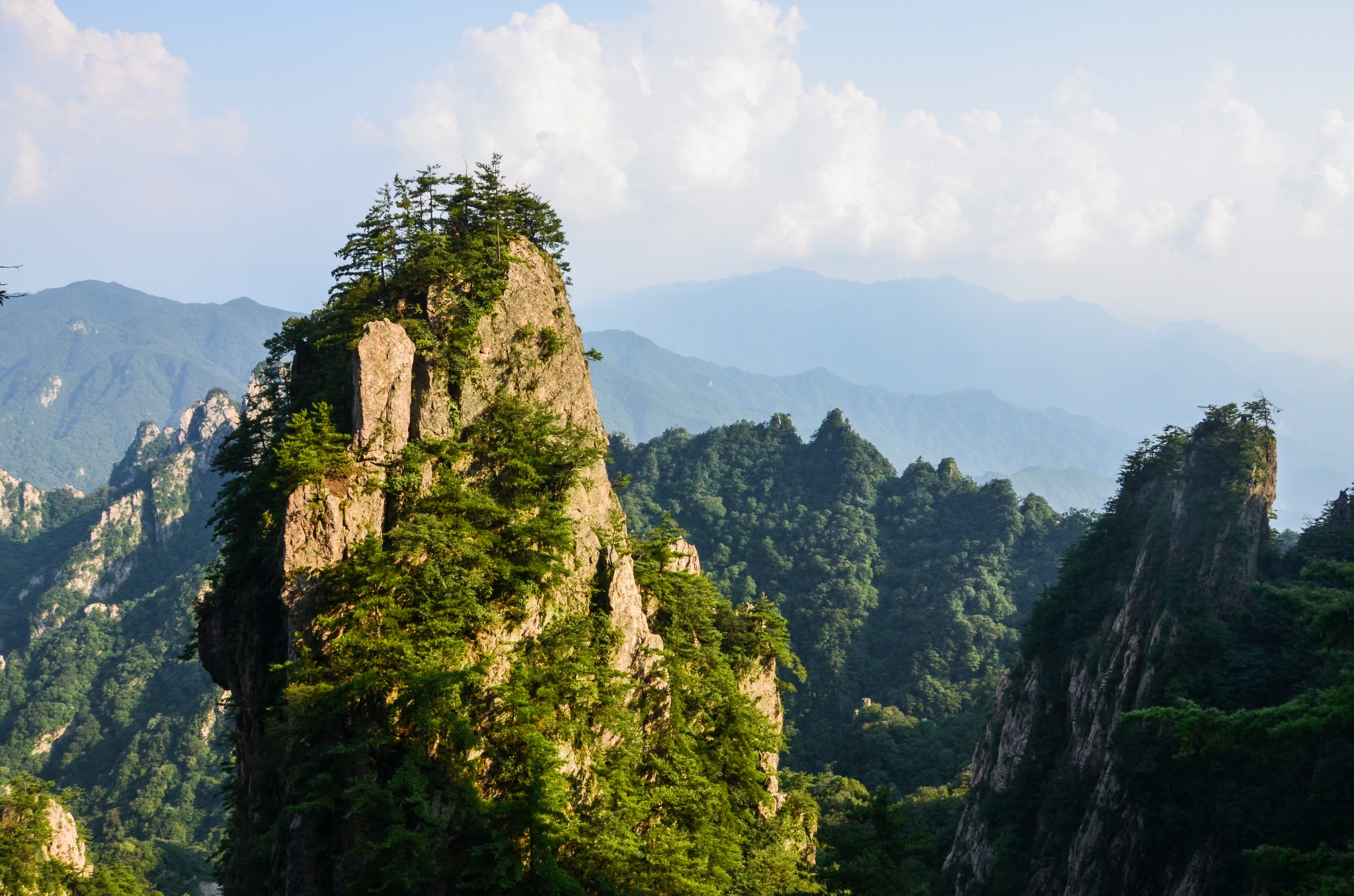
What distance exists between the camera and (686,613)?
83.9 feet

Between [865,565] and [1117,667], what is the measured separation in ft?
197

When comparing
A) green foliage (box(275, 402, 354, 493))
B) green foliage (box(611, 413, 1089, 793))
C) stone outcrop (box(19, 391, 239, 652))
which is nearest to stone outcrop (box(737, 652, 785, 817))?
green foliage (box(275, 402, 354, 493))

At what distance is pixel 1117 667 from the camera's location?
29.3 metres

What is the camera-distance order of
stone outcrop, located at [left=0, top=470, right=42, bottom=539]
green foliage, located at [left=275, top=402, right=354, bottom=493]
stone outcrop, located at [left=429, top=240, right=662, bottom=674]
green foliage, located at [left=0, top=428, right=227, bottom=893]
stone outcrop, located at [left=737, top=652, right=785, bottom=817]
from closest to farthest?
green foliage, located at [left=275, top=402, right=354, bottom=493], stone outcrop, located at [left=429, top=240, right=662, bottom=674], stone outcrop, located at [left=737, top=652, right=785, bottom=817], green foliage, located at [left=0, top=428, right=227, bottom=893], stone outcrop, located at [left=0, top=470, right=42, bottom=539]

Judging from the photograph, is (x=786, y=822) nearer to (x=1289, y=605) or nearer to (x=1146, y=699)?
(x=1146, y=699)

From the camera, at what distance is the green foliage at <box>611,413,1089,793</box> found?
208ft

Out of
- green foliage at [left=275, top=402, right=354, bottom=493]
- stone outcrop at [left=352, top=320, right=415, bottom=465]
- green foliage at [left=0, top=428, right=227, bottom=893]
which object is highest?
stone outcrop at [left=352, top=320, right=415, bottom=465]

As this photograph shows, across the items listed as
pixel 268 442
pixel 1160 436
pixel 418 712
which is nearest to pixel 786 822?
pixel 418 712

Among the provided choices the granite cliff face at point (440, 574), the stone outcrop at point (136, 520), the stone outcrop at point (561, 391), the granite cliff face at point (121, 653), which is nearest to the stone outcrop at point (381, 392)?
the granite cliff face at point (440, 574)

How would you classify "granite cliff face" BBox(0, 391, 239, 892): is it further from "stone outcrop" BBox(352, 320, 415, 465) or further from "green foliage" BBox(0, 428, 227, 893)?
"stone outcrop" BBox(352, 320, 415, 465)

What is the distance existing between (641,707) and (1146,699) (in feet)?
55.7

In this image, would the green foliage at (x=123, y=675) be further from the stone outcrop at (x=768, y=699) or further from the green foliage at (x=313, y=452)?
the stone outcrop at (x=768, y=699)

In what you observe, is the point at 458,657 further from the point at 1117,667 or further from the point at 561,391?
the point at 1117,667

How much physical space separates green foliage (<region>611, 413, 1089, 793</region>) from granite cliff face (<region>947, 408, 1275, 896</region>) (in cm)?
2164
